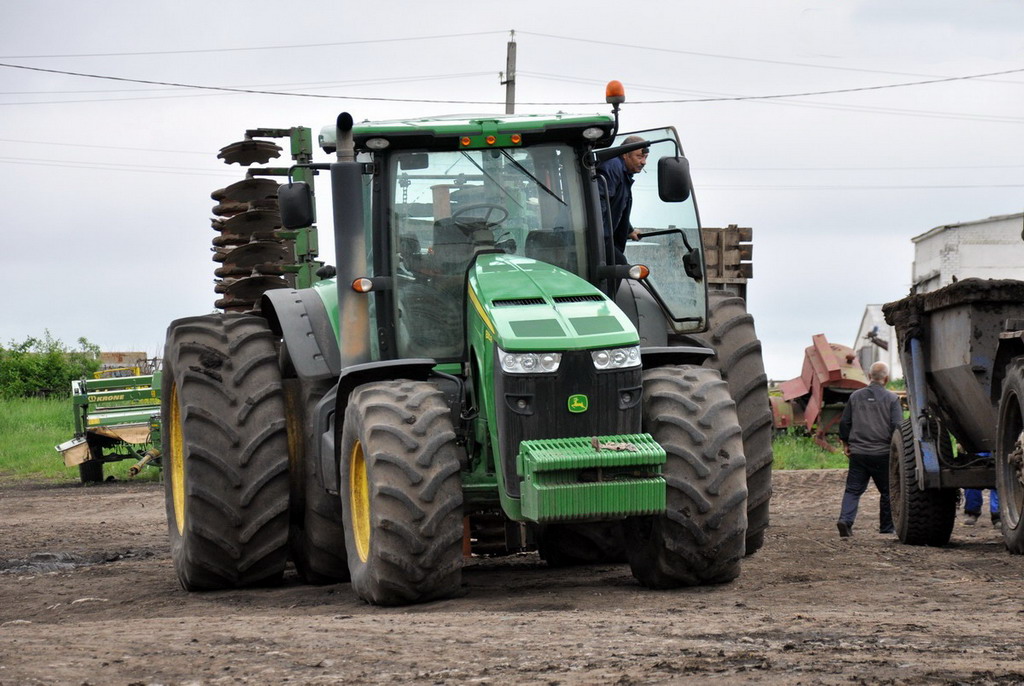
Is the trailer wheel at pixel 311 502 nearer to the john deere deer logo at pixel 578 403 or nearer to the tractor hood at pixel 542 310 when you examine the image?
the tractor hood at pixel 542 310

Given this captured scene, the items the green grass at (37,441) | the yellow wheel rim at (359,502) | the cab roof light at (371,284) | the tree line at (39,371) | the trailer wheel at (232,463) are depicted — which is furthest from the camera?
the tree line at (39,371)

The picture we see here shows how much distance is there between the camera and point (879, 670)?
528 cm

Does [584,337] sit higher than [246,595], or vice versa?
[584,337]

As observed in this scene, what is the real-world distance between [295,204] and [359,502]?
1.72m

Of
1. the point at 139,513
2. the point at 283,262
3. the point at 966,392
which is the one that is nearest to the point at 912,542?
the point at 966,392

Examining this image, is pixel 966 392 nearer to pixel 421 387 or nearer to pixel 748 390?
pixel 748 390

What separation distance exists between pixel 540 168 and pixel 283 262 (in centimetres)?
725

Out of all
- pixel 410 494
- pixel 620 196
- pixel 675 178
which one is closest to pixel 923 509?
pixel 620 196

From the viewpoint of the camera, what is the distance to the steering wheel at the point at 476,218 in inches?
342

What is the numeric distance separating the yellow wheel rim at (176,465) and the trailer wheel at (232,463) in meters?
0.66

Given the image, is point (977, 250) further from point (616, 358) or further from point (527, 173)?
point (616, 358)

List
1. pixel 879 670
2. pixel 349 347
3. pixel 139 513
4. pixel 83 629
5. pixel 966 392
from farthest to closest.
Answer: pixel 139 513
pixel 966 392
pixel 349 347
pixel 83 629
pixel 879 670

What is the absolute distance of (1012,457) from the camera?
10.6 metres

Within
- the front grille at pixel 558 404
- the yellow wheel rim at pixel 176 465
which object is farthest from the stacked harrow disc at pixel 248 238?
the front grille at pixel 558 404
